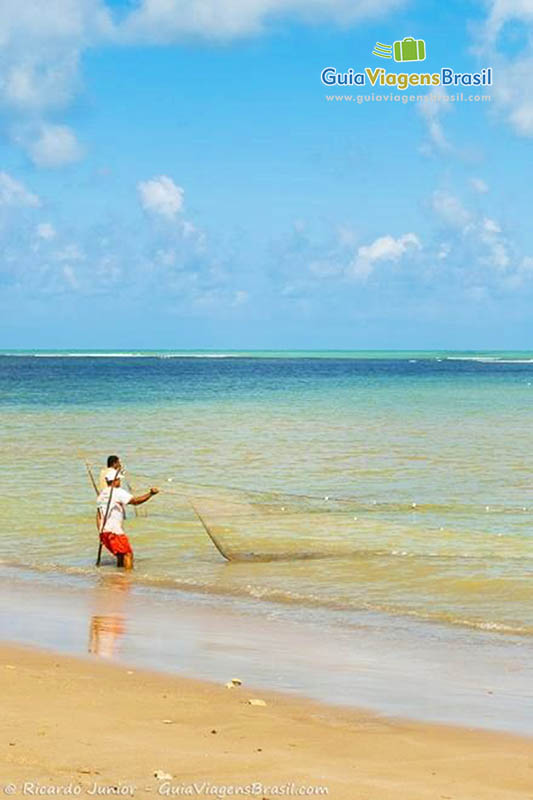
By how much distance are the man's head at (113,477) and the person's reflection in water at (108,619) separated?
123 cm

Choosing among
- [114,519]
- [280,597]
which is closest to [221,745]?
[280,597]

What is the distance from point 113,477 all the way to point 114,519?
52 cm

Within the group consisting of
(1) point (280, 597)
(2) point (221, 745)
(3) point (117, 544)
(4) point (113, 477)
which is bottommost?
(1) point (280, 597)

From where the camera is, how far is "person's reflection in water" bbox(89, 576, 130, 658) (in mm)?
9422

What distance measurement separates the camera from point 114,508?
1430 centimetres

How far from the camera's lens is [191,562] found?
1482 centimetres

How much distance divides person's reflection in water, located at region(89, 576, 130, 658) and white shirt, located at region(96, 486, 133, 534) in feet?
2.58

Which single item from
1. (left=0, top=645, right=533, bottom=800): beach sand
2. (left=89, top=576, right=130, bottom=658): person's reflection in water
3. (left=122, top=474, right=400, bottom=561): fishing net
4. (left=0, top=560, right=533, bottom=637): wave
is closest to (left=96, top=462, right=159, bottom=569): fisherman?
(left=0, top=560, right=533, bottom=637): wave

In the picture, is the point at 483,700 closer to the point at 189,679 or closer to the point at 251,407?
the point at 189,679

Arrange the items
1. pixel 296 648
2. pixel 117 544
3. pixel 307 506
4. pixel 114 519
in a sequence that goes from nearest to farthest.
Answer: pixel 296 648, pixel 117 544, pixel 114 519, pixel 307 506

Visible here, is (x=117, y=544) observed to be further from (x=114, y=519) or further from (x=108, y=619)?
(x=108, y=619)

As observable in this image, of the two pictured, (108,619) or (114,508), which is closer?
(108,619)

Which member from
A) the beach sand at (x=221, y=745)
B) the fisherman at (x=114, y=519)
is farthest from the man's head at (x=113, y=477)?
the beach sand at (x=221, y=745)

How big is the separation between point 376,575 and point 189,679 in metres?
5.76
